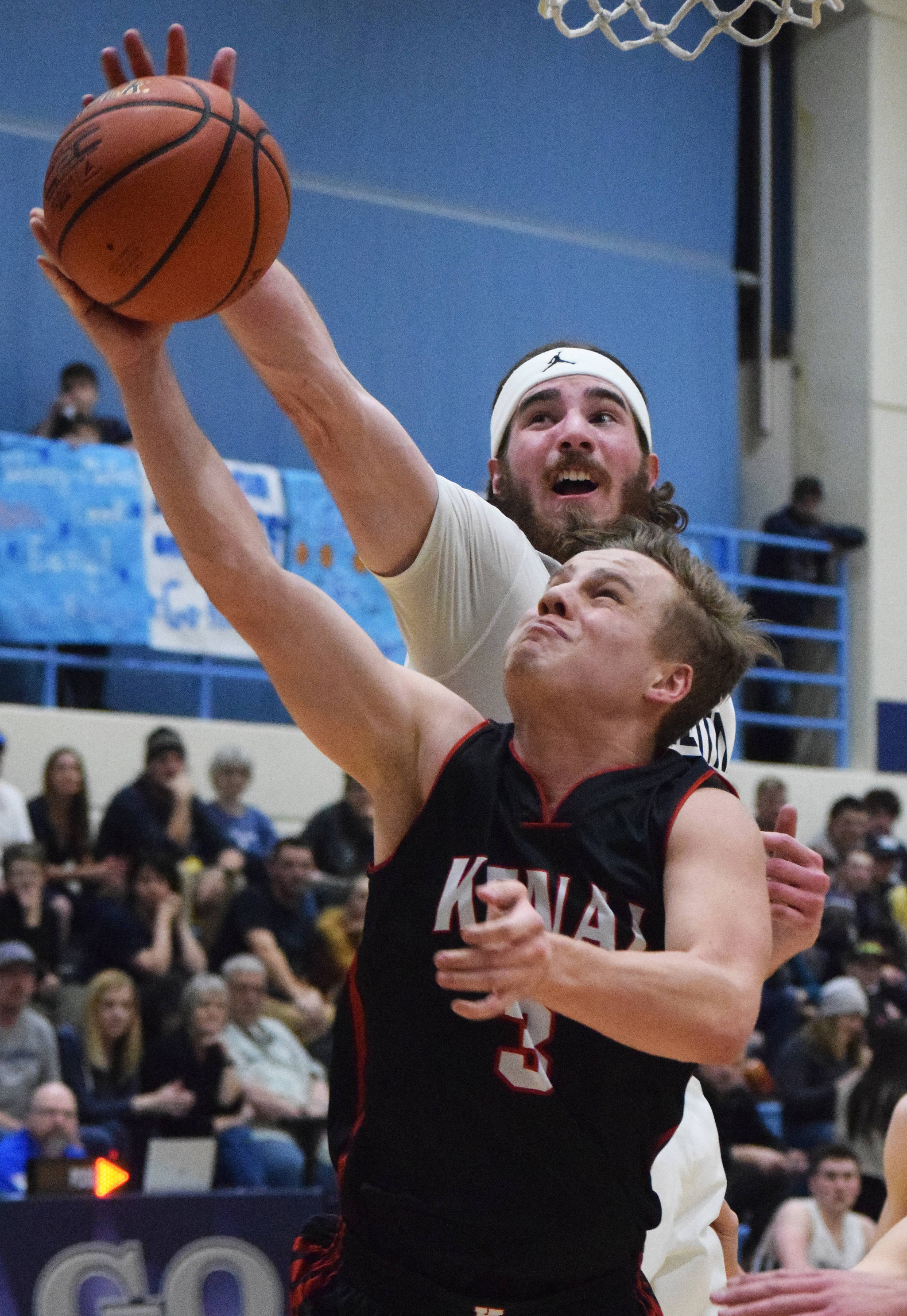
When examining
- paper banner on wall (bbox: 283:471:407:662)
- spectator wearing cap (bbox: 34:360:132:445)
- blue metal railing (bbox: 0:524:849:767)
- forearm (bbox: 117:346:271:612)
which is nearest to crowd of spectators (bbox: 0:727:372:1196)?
paper banner on wall (bbox: 283:471:407:662)

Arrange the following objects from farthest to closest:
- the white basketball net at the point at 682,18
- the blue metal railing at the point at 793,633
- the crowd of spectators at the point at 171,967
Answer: the blue metal railing at the point at 793,633
the crowd of spectators at the point at 171,967
the white basketball net at the point at 682,18

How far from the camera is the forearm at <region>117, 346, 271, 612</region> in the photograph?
244 centimetres

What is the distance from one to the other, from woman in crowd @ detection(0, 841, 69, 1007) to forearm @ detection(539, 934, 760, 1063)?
586cm

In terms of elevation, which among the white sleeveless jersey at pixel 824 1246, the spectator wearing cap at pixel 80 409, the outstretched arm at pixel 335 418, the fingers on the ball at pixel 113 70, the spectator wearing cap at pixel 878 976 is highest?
the spectator wearing cap at pixel 80 409

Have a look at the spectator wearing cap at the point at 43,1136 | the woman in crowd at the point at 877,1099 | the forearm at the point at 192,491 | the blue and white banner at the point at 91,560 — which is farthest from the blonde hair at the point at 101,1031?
the forearm at the point at 192,491

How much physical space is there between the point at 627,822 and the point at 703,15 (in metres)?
12.3

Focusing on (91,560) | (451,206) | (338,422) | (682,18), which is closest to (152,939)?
(91,560)

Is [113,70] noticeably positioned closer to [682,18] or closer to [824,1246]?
[682,18]

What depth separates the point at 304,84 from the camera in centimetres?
1245

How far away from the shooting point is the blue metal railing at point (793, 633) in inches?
500

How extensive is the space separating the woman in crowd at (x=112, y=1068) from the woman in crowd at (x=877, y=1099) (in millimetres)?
3356

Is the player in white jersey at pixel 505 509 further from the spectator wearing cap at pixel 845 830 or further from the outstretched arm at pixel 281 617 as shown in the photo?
the spectator wearing cap at pixel 845 830

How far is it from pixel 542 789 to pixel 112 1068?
5.33 metres

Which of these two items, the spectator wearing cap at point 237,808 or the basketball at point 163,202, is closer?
the basketball at point 163,202
